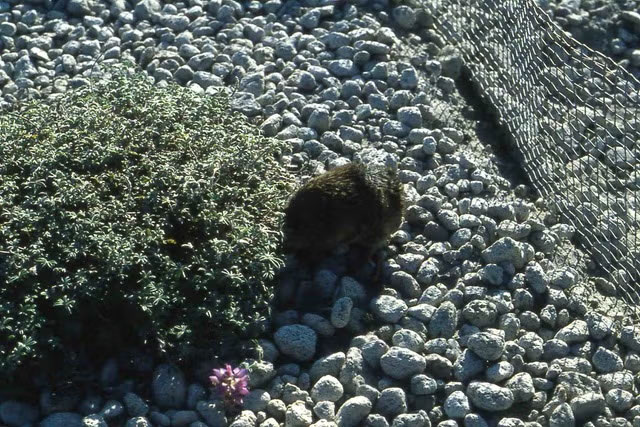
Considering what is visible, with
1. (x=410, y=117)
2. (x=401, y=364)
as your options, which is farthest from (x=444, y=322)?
(x=410, y=117)

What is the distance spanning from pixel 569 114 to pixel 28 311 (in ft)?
11.9

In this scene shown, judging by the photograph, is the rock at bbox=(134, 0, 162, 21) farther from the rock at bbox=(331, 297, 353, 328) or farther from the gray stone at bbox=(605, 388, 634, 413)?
the gray stone at bbox=(605, 388, 634, 413)

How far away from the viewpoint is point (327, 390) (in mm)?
5508

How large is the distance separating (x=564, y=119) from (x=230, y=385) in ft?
9.80

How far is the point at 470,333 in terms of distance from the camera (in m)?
5.87

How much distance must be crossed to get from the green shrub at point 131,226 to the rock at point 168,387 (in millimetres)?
113

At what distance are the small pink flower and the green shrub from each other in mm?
234

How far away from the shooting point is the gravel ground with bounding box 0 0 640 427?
5508mm

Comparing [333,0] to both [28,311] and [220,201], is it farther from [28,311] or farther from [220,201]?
[28,311]

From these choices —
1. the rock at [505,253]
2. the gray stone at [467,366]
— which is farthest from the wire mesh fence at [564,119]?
the gray stone at [467,366]

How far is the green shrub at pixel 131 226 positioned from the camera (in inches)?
213

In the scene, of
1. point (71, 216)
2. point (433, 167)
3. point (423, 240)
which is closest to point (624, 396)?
point (423, 240)

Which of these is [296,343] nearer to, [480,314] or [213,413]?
[213,413]

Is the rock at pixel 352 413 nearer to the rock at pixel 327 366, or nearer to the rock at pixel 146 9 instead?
the rock at pixel 327 366
